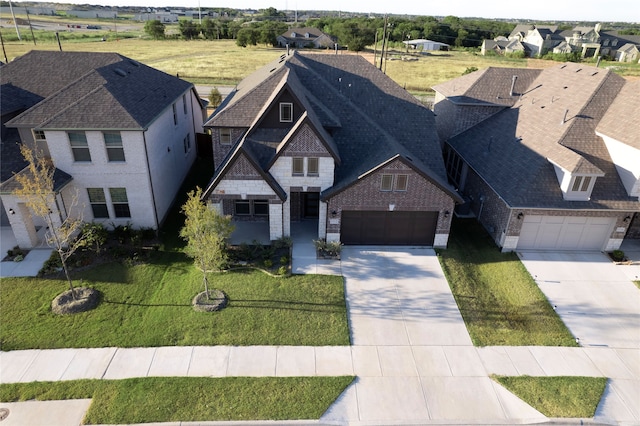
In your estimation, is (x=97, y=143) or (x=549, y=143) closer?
(x=97, y=143)

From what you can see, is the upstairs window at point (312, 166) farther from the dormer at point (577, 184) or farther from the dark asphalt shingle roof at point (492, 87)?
the dark asphalt shingle roof at point (492, 87)

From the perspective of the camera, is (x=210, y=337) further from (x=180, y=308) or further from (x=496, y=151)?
(x=496, y=151)

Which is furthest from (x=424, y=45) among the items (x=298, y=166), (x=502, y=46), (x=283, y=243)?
(x=283, y=243)

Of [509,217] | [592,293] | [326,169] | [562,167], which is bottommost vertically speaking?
[592,293]

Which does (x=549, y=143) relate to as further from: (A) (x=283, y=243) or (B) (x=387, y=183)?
(A) (x=283, y=243)

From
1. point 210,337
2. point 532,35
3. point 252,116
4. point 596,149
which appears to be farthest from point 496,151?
point 532,35

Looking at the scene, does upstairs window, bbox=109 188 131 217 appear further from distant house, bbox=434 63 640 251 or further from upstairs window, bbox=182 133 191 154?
distant house, bbox=434 63 640 251
